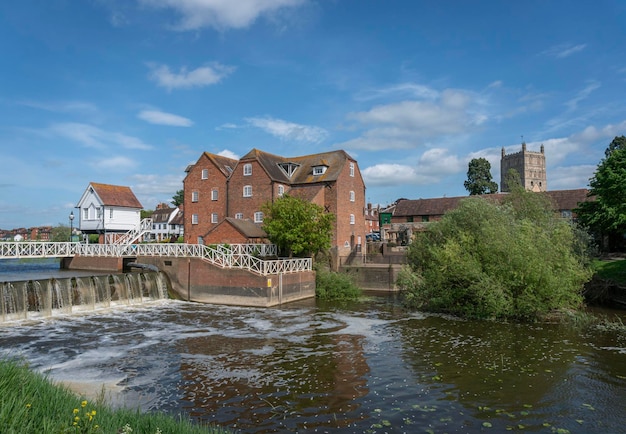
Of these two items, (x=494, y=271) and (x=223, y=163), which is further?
(x=223, y=163)

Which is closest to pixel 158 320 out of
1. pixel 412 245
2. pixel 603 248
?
pixel 412 245

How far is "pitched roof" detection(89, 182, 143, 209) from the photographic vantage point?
50.4m

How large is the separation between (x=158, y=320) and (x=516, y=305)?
728 inches

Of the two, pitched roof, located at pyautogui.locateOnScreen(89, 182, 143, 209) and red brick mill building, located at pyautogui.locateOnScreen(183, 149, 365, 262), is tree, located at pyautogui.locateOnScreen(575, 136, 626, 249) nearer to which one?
red brick mill building, located at pyautogui.locateOnScreen(183, 149, 365, 262)

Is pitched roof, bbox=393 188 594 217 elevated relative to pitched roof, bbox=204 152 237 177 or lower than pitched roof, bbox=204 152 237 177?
lower

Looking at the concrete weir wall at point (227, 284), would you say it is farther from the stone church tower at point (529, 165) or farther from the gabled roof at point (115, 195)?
the stone church tower at point (529, 165)

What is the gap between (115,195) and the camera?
2044 inches

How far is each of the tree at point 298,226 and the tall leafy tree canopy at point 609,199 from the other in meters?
21.2

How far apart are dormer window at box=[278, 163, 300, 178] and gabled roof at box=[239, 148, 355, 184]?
196mm

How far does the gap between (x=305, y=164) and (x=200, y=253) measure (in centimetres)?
1782

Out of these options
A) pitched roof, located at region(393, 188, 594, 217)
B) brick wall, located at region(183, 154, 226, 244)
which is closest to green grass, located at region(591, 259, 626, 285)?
pitched roof, located at region(393, 188, 594, 217)

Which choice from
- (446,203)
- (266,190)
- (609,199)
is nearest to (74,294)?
(266,190)

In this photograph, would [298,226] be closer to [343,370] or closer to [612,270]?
[343,370]

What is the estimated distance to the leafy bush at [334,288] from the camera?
108 feet
